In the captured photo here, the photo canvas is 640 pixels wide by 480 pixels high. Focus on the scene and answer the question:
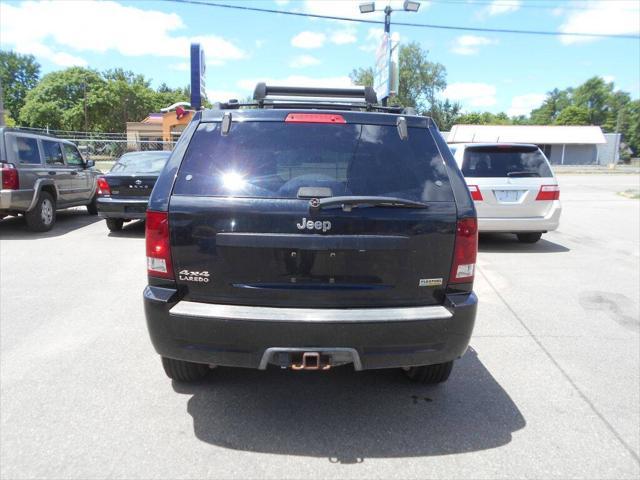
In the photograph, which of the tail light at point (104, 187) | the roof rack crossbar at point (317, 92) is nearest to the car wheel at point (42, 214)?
the tail light at point (104, 187)

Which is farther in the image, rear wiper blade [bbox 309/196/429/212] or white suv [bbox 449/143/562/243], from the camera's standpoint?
white suv [bbox 449/143/562/243]

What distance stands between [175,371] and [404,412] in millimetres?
1585

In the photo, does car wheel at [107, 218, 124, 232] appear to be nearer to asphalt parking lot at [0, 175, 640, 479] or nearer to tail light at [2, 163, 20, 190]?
tail light at [2, 163, 20, 190]

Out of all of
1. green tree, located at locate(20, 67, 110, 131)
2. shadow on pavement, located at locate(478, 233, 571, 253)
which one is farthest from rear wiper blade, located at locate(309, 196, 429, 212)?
green tree, located at locate(20, 67, 110, 131)

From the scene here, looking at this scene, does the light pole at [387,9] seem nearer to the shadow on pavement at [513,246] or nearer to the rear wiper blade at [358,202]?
the shadow on pavement at [513,246]

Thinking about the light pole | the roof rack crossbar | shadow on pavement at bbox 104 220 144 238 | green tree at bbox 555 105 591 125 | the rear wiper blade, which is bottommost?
shadow on pavement at bbox 104 220 144 238

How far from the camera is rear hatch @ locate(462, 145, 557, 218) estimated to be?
8203 mm

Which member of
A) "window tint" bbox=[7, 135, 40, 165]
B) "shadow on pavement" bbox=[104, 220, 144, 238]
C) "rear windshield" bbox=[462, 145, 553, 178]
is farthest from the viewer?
"shadow on pavement" bbox=[104, 220, 144, 238]

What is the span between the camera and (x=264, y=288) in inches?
107

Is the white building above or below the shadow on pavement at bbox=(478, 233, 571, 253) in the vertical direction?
above

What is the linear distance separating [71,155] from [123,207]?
321 cm

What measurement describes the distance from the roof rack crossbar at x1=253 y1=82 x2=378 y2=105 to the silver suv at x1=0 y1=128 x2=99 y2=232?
20.3 ft

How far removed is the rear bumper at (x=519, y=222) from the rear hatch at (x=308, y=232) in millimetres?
5832

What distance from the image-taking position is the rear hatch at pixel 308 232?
2680mm
